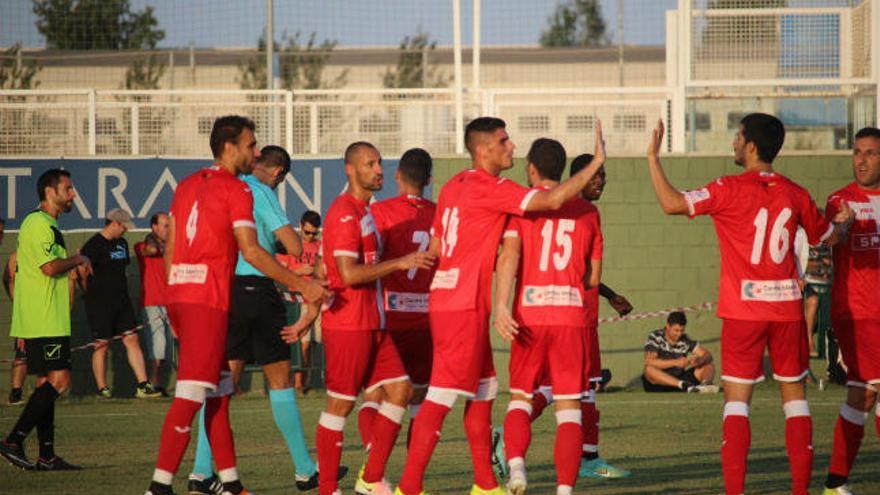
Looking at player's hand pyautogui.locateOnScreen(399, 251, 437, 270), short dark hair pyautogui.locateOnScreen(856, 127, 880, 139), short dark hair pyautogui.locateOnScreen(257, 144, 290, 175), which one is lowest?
player's hand pyautogui.locateOnScreen(399, 251, 437, 270)

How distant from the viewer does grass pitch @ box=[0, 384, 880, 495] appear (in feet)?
35.2

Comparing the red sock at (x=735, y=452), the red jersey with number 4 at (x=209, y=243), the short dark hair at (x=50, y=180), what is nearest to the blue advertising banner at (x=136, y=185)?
the short dark hair at (x=50, y=180)

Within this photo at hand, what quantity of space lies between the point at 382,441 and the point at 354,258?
1.22 metres

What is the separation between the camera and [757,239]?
930 cm

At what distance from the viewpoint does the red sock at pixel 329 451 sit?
945 centimetres

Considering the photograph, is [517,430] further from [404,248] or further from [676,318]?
[676,318]

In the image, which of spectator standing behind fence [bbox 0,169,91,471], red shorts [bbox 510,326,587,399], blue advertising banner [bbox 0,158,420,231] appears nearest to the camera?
red shorts [bbox 510,326,587,399]

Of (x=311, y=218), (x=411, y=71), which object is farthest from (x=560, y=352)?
(x=411, y=71)

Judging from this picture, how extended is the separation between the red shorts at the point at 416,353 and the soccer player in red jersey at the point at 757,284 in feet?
6.80

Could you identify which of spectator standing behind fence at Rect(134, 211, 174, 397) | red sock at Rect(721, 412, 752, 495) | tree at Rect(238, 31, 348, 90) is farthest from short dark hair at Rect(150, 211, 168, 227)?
tree at Rect(238, 31, 348, 90)

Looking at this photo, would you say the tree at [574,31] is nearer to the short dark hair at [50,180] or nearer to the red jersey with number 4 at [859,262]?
the short dark hair at [50,180]

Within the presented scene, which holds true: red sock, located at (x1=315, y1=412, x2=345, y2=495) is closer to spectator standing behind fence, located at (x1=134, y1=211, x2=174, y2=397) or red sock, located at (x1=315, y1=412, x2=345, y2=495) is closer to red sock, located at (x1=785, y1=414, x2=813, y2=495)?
red sock, located at (x1=785, y1=414, x2=813, y2=495)

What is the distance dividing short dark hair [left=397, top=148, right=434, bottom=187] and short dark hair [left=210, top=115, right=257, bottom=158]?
3.78ft

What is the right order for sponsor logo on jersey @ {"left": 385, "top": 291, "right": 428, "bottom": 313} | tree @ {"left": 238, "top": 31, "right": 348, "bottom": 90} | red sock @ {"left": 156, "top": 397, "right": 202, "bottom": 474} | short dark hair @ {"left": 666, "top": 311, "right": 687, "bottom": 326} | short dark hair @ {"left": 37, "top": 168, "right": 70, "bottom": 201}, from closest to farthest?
red sock @ {"left": 156, "top": 397, "right": 202, "bottom": 474} < sponsor logo on jersey @ {"left": 385, "top": 291, "right": 428, "bottom": 313} < short dark hair @ {"left": 37, "top": 168, "right": 70, "bottom": 201} < short dark hair @ {"left": 666, "top": 311, "right": 687, "bottom": 326} < tree @ {"left": 238, "top": 31, "right": 348, "bottom": 90}
